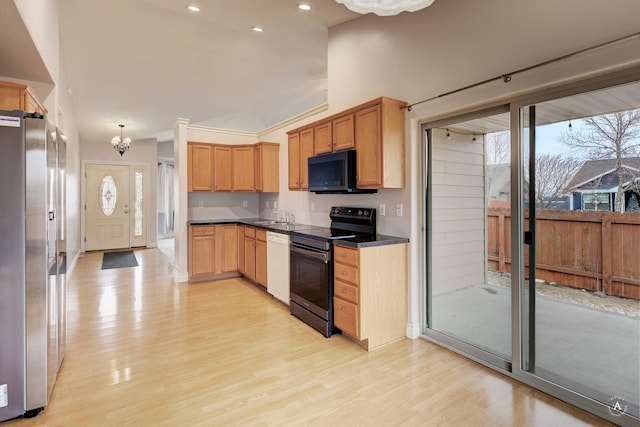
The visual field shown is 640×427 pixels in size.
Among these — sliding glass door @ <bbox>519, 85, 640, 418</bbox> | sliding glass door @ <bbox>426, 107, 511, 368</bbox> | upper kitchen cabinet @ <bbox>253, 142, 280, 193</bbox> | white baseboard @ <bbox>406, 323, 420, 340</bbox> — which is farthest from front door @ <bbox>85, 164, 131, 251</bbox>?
sliding glass door @ <bbox>519, 85, 640, 418</bbox>

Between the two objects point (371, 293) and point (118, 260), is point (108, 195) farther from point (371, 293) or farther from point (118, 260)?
point (371, 293)

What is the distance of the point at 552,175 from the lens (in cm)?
224

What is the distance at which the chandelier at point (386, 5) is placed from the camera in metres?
1.98

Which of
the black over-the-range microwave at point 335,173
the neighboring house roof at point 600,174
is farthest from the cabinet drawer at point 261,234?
the neighboring house roof at point 600,174

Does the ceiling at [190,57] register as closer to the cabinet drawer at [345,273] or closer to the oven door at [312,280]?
the oven door at [312,280]

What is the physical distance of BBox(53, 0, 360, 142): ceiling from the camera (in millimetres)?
3336

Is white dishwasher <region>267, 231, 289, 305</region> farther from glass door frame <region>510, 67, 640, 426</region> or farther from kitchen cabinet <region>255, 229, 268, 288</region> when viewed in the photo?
glass door frame <region>510, 67, 640, 426</region>

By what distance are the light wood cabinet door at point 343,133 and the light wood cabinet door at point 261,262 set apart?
1721mm

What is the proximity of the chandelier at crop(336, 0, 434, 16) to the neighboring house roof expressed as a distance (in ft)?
4.76

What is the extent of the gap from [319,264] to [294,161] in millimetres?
1640

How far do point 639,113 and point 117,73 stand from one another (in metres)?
5.56

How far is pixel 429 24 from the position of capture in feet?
9.25

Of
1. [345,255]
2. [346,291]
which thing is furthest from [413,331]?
[345,255]

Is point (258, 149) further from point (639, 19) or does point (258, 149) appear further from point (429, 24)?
point (639, 19)
